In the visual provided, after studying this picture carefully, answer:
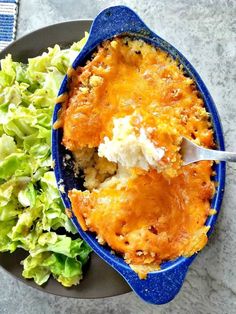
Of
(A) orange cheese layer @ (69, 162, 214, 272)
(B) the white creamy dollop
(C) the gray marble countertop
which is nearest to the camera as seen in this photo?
(B) the white creamy dollop

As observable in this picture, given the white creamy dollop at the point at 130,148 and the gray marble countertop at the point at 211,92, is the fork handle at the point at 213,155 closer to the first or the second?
the white creamy dollop at the point at 130,148

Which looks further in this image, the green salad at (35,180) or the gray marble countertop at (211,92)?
the gray marble countertop at (211,92)

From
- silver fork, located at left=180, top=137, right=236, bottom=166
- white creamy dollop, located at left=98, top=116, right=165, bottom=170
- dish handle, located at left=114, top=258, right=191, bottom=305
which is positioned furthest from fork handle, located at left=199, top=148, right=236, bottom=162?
dish handle, located at left=114, top=258, right=191, bottom=305

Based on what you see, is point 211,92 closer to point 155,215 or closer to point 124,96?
point 124,96

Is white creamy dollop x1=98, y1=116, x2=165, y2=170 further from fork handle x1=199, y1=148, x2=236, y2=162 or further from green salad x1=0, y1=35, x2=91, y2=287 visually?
green salad x1=0, y1=35, x2=91, y2=287

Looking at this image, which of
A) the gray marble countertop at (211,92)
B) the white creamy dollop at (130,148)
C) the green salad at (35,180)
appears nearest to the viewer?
the white creamy dollop at (130,148)

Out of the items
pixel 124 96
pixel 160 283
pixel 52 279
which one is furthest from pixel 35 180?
pixel 160 283

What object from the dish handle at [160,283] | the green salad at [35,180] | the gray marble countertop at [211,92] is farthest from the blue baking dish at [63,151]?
the gray marble countertop at [211,92]
